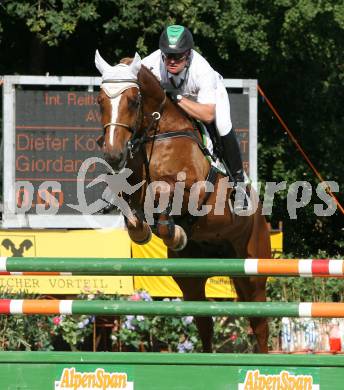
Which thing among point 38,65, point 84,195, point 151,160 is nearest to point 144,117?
point 151,160

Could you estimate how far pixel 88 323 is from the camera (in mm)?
11055

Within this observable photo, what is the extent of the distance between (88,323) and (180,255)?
3781 millimetres

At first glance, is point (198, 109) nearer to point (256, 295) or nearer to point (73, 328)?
point (256, 295)

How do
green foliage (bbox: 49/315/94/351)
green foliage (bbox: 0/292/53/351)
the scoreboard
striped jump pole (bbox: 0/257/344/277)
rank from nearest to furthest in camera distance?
1. striped jump pole (bbox: 0/257/344/277)
2. green foliage (bbox: 0/292/53/351)
3. green foliage (bbox: 49/315/94/351)
4. the scoreboard

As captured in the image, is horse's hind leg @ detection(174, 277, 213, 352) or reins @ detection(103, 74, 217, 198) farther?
horse's hind leg @ detection(174, 277, 213, 352)

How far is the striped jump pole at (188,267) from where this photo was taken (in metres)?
5.33

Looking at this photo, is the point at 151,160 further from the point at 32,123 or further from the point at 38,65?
the point at 38,65

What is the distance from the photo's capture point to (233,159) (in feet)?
23.8

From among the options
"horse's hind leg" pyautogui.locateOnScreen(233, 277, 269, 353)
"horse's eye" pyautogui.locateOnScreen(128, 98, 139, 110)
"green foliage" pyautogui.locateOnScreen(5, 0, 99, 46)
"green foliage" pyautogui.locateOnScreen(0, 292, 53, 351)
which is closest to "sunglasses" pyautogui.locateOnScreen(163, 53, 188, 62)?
"horse's eye" pyautogui.locateOnScreen(128, 98, 139, 110)

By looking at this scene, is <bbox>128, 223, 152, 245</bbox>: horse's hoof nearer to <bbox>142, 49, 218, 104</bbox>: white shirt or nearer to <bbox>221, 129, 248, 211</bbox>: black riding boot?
<bbox>221, 129, 248, 211</bbox>: black riding boot

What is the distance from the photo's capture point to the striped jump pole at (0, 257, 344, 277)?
5328 mm

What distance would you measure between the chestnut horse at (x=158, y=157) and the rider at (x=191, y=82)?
12 centimetres

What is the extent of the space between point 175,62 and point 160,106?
30 centimetres

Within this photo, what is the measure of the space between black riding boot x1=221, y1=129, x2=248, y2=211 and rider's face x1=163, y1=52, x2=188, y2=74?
2.07ft
